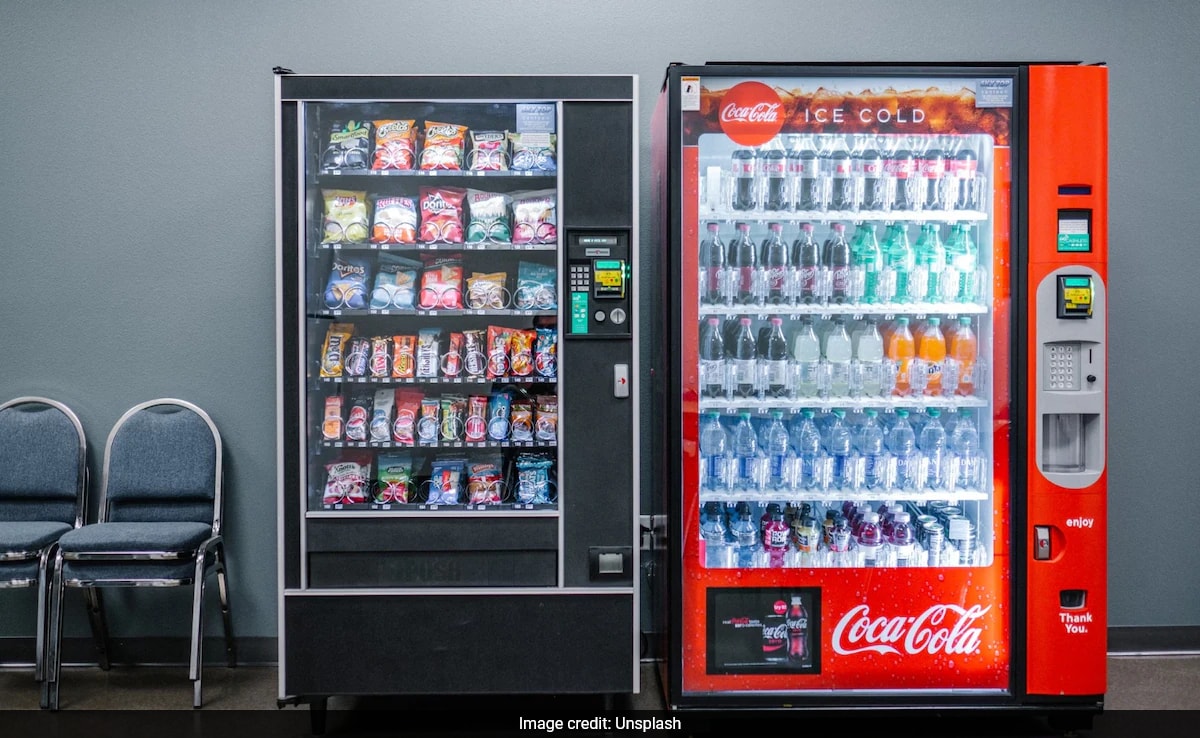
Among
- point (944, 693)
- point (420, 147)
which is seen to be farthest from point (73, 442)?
point (944, 693)

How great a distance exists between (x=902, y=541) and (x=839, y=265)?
1.02 m

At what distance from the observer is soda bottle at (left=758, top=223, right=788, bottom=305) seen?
278 centimetres

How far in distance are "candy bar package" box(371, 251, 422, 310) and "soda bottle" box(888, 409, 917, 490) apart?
5.95 ft

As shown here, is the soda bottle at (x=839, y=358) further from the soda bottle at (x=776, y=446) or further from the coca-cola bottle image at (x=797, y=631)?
the coca-cola bottle image at (x=797, y=631)

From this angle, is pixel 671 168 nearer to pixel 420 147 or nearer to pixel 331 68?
pixel 420 147

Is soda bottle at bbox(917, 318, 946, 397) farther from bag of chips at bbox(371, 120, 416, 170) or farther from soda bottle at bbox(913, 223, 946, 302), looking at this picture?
bag of chips at bbox(371, 120, 416, 170)

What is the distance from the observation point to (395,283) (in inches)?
114

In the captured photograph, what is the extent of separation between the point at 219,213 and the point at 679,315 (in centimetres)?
207

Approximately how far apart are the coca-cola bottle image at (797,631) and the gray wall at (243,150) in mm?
1514

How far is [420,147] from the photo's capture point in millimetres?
2887

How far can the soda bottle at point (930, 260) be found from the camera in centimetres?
279

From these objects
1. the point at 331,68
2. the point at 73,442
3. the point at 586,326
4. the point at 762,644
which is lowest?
the point at 762,644

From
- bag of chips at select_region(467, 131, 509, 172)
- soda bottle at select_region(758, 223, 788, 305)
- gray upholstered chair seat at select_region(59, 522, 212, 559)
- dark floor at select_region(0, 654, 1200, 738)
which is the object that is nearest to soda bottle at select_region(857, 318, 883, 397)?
soda bottle at select_region(758, 223, 788, 305)

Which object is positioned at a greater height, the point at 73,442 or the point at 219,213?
the point at 219,213
